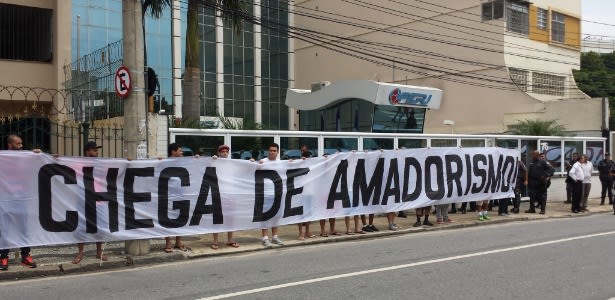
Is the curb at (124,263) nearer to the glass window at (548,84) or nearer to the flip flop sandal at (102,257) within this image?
the flip flop sandal at (102,257)

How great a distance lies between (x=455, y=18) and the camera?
38344 mm

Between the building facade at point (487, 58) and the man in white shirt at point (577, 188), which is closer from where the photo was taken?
the man in white shirt at point (577, 188)

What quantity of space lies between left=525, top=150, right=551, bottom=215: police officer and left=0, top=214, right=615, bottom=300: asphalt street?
5184mm

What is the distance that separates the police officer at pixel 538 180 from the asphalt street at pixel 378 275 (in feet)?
17.0

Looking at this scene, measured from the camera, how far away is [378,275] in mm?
8016

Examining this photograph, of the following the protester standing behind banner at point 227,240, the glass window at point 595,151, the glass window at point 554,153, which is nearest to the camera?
the protester standing behind banner at point 227,240

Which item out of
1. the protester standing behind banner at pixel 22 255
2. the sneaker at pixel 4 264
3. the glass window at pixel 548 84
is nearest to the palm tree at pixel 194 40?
the protester standing behind banner at pixel 22 255

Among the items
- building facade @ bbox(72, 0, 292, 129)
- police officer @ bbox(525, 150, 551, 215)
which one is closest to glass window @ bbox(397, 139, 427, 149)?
police officer @ bbox(525, 150, 551, 215)

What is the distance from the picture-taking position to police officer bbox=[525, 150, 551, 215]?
16.6 meters

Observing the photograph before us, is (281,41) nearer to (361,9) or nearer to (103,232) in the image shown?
(361,9)

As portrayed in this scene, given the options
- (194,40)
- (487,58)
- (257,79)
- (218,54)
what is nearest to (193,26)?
(194,40)

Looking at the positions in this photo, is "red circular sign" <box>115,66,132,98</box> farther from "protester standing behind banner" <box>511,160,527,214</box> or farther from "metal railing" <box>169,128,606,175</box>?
"protester standing behind banner" <box>511,160,527,214</box>

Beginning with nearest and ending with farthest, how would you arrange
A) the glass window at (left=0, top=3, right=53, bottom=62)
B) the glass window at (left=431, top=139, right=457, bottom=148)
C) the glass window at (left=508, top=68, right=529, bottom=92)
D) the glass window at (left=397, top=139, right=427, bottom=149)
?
the glass window at (left=397, top=139, right=427, bottom=149)
the glass window at (left=431, top=139, right=457, bottom=148)
the glass window at (left=0, top=3, right=53, bottom=62)
the glass window at (left=508, top=68, right=529, bottom=92)

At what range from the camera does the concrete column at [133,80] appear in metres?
9.84
